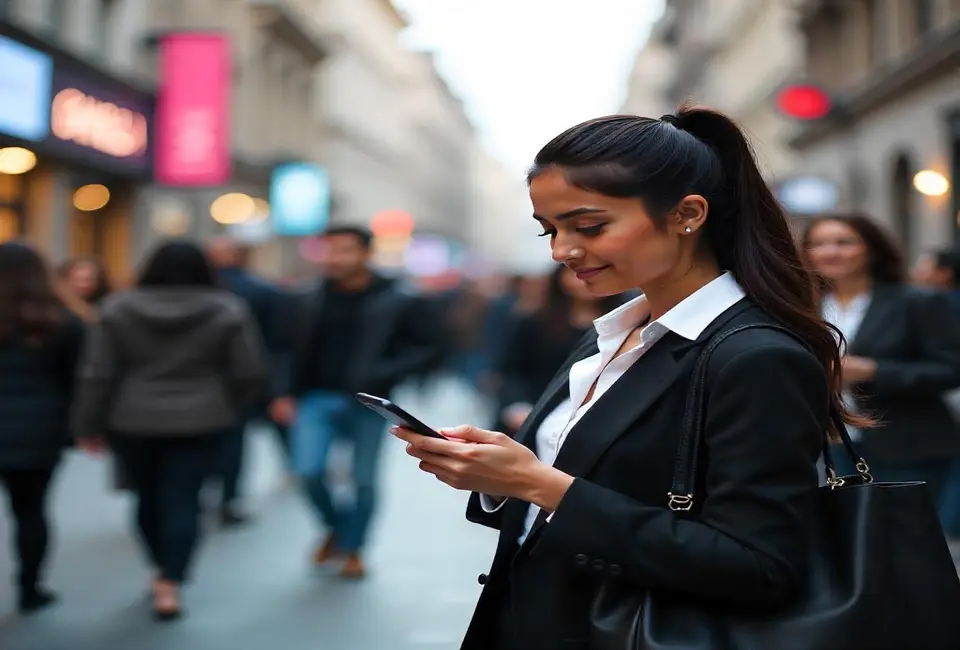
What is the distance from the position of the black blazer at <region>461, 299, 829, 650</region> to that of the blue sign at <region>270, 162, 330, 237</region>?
91.4ft

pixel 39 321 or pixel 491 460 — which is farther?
pixel 39 321

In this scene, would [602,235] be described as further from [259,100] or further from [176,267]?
[259,100]

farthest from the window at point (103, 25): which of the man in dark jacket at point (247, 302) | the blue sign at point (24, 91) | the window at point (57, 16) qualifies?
the man in dark jacket at point (247, 302)

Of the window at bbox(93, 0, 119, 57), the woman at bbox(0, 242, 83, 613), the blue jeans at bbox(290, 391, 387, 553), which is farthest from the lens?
the window at bbox(93, 0, 119, 57)

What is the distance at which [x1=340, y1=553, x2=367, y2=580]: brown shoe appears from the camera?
7.35 m

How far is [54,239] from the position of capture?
17.4 meters

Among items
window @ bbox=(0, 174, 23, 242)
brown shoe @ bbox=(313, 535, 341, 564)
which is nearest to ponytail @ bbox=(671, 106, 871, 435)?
brown shoe @ bbox=(313, 535, 341, 564)

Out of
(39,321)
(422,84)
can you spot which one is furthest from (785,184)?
(422,84)

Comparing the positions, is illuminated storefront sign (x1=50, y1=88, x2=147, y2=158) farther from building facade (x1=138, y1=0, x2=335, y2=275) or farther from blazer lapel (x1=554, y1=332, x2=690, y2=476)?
blazer lapel (x1=554, y1=332, x2=690, y2=476)

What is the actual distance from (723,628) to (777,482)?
0.79ft

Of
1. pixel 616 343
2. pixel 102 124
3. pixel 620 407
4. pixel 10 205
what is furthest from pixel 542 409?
pixel 102 124

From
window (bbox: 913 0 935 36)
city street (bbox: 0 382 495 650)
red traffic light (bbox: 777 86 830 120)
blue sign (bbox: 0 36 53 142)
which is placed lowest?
city street (bbox: 0 382 495 650)

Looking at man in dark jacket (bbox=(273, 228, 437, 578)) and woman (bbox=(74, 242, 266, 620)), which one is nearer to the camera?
woman (bbox=(74, 242, 266, 620))

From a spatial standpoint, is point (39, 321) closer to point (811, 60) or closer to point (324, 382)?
point (324, 382)
